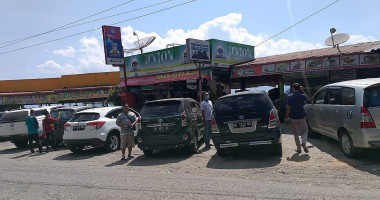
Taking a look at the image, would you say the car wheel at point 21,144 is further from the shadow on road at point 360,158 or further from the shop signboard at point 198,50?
the shadow on road at point 360,158

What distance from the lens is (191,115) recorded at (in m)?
10.0

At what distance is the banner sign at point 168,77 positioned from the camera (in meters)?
18.0

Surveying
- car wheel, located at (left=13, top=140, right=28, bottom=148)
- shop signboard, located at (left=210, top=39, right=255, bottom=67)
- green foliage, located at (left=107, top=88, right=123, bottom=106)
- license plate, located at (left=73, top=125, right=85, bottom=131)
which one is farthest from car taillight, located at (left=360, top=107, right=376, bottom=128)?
green foliage, located at (left=107, top=88, right=123, bottom=106)

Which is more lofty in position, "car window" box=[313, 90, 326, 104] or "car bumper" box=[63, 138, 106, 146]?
"car window" box=[313, 90, 326, 104]

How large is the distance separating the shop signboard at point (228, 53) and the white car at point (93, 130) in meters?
7.51

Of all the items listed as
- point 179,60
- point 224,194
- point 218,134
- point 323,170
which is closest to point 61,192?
point 224,194

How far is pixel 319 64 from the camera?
14797 millimetres

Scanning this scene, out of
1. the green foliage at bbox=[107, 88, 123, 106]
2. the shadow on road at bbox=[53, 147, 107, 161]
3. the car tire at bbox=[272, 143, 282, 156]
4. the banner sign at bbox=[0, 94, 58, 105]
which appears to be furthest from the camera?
the banner sign at bbox=[0, 94, 58, 105]

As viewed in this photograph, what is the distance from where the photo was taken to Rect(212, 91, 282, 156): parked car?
8.19 meters

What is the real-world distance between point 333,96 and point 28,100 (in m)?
30.7

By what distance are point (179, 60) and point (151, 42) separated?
19.1ft

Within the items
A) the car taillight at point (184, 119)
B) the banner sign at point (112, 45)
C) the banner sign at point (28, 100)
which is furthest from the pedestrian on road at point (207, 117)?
the banner sign at point (28, 100)

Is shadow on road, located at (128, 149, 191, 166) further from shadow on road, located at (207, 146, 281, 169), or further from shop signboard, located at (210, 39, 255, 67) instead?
shop signboard, located at (210, 39, 255, 67)

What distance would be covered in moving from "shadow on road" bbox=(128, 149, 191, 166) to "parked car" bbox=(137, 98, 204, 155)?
301mm
